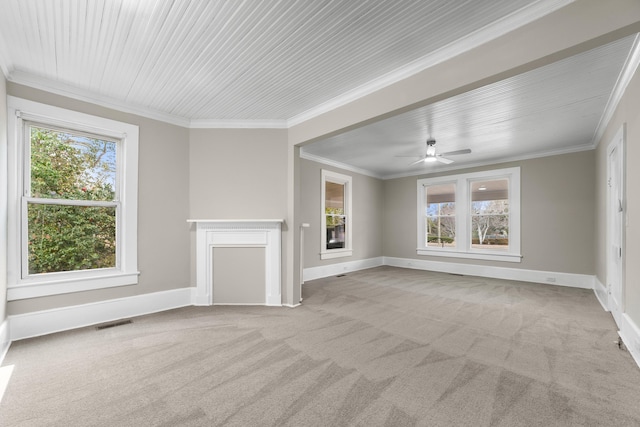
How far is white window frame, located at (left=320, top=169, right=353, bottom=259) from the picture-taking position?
6.06 m

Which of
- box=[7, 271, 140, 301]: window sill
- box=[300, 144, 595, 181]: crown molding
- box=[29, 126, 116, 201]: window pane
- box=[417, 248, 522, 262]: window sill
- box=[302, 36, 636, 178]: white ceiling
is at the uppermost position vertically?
box=[302, 36, 636, 178]: white ceiling

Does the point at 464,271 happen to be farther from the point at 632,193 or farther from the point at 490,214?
the point at 632,193

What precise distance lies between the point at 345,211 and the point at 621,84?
189 inches

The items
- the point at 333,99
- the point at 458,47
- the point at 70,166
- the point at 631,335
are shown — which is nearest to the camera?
the point at 458,47

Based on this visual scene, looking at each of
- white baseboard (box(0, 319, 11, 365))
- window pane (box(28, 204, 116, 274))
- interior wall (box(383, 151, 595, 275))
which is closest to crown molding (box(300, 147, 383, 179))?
interior wall (box(383, 151, 595, 275))

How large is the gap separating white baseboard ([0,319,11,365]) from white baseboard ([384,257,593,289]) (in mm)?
7049

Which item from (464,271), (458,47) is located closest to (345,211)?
(464,271)

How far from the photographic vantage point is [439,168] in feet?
22.0

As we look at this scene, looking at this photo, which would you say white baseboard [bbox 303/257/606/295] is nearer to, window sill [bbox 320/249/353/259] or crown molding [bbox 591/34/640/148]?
window sill [bbox 320/249/353/259]

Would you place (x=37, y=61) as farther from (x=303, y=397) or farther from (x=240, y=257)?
(x=303, y=397)

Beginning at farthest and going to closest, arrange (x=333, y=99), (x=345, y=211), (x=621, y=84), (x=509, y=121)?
(x=345, y=211) → (x=509, y=121) → (x=333, y=99) → (x=621, y=84)

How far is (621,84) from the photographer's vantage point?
280 cm

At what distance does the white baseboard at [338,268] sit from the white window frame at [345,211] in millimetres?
223

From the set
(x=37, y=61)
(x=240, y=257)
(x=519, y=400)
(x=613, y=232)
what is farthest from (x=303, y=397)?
(x=613, y=232)
